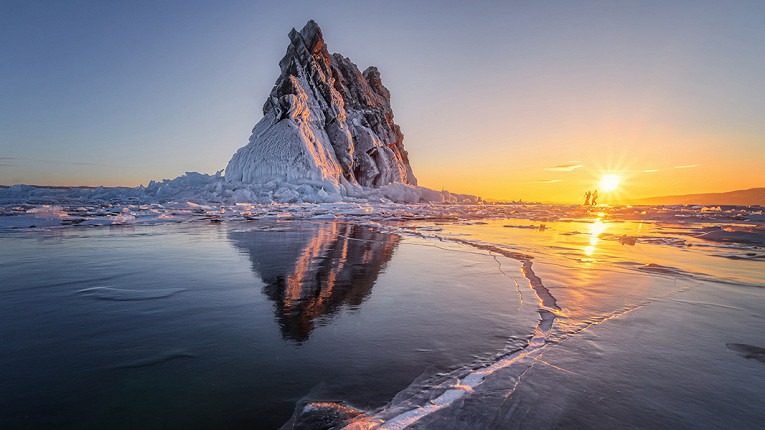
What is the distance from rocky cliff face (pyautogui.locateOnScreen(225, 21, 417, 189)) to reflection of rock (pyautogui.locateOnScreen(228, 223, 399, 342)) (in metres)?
29.3

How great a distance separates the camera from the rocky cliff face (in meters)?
37.3

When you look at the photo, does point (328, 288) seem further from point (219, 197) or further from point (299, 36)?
point (299, 36)

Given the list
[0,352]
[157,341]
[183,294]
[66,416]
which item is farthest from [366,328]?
[0,352]

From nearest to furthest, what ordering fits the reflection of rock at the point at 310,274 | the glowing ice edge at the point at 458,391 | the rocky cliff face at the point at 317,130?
the glowing ice edge at the point at 458,391, the reflection of rock at the point at 310,274, the rocky cliff face at the point at 317,130

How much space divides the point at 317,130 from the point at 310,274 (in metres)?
41.3

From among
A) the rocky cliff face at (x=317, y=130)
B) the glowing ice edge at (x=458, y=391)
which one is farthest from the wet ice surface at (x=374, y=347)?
the rocky cliff face at (x=317, y=130)

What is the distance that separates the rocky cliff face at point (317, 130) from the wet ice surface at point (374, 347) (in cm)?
3246

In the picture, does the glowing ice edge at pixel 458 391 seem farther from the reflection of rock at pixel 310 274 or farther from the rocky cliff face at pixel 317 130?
the rocky cliff face at pixel 317 130

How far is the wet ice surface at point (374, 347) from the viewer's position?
4.63 ft

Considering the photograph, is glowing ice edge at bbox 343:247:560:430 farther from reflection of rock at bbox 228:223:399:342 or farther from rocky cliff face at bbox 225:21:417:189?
rocky cliff face at bbox 225:21:417:189

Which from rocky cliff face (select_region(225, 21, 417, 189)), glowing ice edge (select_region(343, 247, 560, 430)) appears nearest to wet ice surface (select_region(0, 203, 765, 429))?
glowing ice edge (select_region(343, 247, 560, 430))

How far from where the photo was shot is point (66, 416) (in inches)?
51.6

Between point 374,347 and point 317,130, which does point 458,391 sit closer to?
point 374,347

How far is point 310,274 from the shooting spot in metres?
4.26
